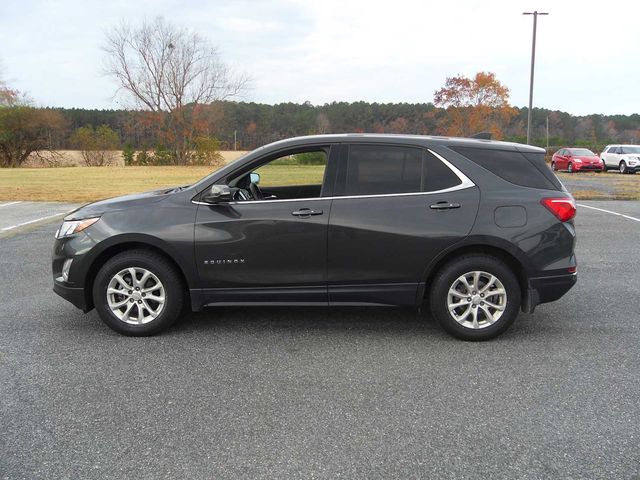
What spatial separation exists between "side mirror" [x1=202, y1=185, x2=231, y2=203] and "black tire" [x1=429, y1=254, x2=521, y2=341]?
190 cm

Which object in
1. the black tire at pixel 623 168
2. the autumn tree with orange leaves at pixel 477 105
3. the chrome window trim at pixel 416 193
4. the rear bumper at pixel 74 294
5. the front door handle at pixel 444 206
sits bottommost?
the rear bumper at pixel 74 294

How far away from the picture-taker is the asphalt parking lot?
295 cm

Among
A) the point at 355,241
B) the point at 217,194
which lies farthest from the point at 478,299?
the point at 217,194

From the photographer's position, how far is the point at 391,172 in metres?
4.81

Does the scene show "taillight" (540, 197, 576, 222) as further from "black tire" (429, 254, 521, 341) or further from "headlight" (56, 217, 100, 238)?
"headlight" (56, 217, 100, 238)

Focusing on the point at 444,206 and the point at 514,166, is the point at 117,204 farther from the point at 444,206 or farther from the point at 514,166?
the point at 514,166

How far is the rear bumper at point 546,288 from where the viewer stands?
4.71m

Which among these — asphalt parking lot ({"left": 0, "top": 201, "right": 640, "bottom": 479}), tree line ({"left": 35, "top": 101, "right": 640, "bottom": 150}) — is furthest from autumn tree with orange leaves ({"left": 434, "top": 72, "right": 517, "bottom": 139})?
asphalt parking lot ({"left": 0, "top": 201, "right": 640, "bottom": 479})

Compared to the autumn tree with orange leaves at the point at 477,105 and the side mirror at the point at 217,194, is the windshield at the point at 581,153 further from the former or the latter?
the side mirror at the point at 217,194

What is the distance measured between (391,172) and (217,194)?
148 cm

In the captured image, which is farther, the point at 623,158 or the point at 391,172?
the point at 623,158

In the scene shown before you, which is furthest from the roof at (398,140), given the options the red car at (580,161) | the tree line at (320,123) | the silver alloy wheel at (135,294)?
the tree line at (320,123)

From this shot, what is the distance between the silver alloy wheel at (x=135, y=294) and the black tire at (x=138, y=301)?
22 mm

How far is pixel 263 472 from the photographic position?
9.32 ft
